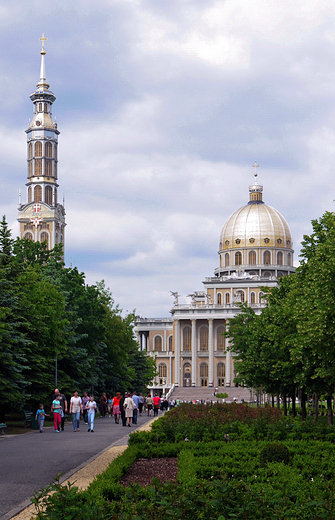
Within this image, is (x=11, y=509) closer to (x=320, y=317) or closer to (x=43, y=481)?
(x=43, y=481)

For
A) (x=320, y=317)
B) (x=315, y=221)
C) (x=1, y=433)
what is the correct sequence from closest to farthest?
(x=320, y=317), (x=1, y=433), (x=315, y=221)

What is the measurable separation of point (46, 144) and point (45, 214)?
1348 centimetres

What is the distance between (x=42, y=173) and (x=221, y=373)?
159ft

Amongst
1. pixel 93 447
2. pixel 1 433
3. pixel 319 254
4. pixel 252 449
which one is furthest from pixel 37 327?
pixel 252 449

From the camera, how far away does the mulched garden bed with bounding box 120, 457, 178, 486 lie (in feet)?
47.6

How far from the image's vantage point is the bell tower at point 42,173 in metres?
141

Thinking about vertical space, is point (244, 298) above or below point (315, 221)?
above

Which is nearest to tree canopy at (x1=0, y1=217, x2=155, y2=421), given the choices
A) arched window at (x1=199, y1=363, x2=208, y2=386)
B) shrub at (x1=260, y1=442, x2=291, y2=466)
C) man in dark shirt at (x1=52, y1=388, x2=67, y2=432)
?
man in dark shirt at (x1=52, y1=388, x2=67, y2=432)

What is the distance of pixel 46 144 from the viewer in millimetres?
144000

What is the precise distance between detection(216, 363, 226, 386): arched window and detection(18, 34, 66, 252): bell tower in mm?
36649

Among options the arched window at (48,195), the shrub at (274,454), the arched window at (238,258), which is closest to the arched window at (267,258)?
the arched window at (238,258)

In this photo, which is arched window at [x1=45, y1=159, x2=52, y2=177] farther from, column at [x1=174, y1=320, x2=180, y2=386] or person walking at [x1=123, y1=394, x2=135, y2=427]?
person walking at [x1=123, y1=394, x2=135, y2=427]

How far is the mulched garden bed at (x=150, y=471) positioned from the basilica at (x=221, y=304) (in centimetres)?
11348

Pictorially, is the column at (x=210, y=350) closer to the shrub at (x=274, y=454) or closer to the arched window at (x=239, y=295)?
the arched window at (x=239, y=295)
